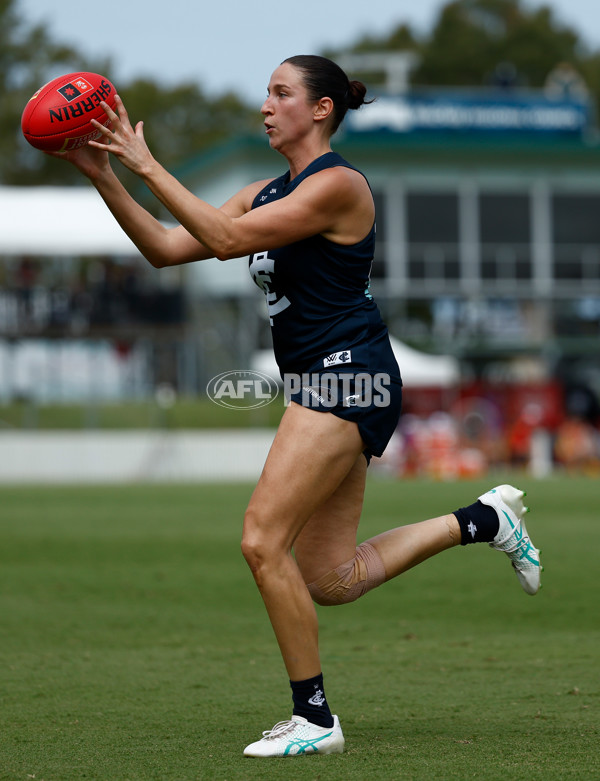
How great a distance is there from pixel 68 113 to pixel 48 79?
51.3 metres

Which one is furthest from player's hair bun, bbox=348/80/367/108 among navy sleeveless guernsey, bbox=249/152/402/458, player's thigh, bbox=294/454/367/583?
player's thigh, bbox=294/454/367/583

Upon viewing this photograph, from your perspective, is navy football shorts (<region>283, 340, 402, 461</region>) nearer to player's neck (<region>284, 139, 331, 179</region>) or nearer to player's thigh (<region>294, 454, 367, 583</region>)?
player's thigh (<region>294, 454, 367, 583</region>)

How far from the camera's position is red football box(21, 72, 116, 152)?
5027mm

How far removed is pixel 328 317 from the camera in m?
4.93

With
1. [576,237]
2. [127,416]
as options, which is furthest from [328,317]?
[576,237]

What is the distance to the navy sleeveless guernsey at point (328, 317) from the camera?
4.90 m

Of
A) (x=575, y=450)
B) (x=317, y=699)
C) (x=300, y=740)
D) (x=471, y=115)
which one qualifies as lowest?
(x=575, y=450)

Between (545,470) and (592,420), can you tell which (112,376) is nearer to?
(545,470)

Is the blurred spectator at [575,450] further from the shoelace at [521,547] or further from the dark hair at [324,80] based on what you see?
the dark hair at [324,80]

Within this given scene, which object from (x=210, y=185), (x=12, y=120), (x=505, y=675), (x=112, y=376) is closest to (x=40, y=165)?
(x=12, y=120)

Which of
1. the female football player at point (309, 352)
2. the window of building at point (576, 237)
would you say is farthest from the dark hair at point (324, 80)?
the window of building at point (576, 237)

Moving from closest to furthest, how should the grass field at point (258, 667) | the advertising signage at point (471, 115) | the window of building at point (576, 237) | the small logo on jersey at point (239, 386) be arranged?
1. the grass field at point (258, 667)
2. the small logo on jersey at point (239, 386)
3. the advertising signage at point (471, 115)
4. the window of building at point (576, 237)

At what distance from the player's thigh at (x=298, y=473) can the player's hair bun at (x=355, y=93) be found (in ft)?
4.35

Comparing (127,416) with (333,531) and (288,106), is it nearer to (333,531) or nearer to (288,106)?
(333,531)
